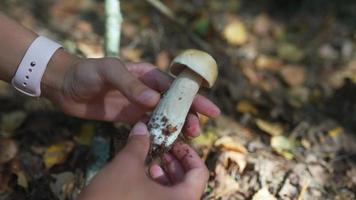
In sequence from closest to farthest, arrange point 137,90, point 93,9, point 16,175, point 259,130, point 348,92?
point 137,90 < point 16,175 < point 259,130 < point 348,92 < point 93,9

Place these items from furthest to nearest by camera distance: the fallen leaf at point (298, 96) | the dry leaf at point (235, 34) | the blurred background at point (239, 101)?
the dry leaf at point (235, 34)
the fallen leaf at point (298, 96)
the blurred background at point (239, 101)

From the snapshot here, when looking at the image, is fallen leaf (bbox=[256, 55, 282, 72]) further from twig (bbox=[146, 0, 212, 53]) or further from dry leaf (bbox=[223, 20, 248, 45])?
twig (bbox=[146, 0, 212, 53])

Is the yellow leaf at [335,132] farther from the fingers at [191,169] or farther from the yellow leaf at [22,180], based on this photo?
the yellow leaf at [22,180]

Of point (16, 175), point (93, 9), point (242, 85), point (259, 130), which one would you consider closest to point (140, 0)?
point (93, 9)

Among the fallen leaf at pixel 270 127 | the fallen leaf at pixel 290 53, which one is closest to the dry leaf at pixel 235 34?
the fallen leaf at pixel 290 53

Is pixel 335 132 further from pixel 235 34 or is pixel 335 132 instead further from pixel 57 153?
pixel 57 153

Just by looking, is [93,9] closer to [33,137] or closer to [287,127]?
[33,137]

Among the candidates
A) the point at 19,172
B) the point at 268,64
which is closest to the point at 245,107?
the point at 268,64
